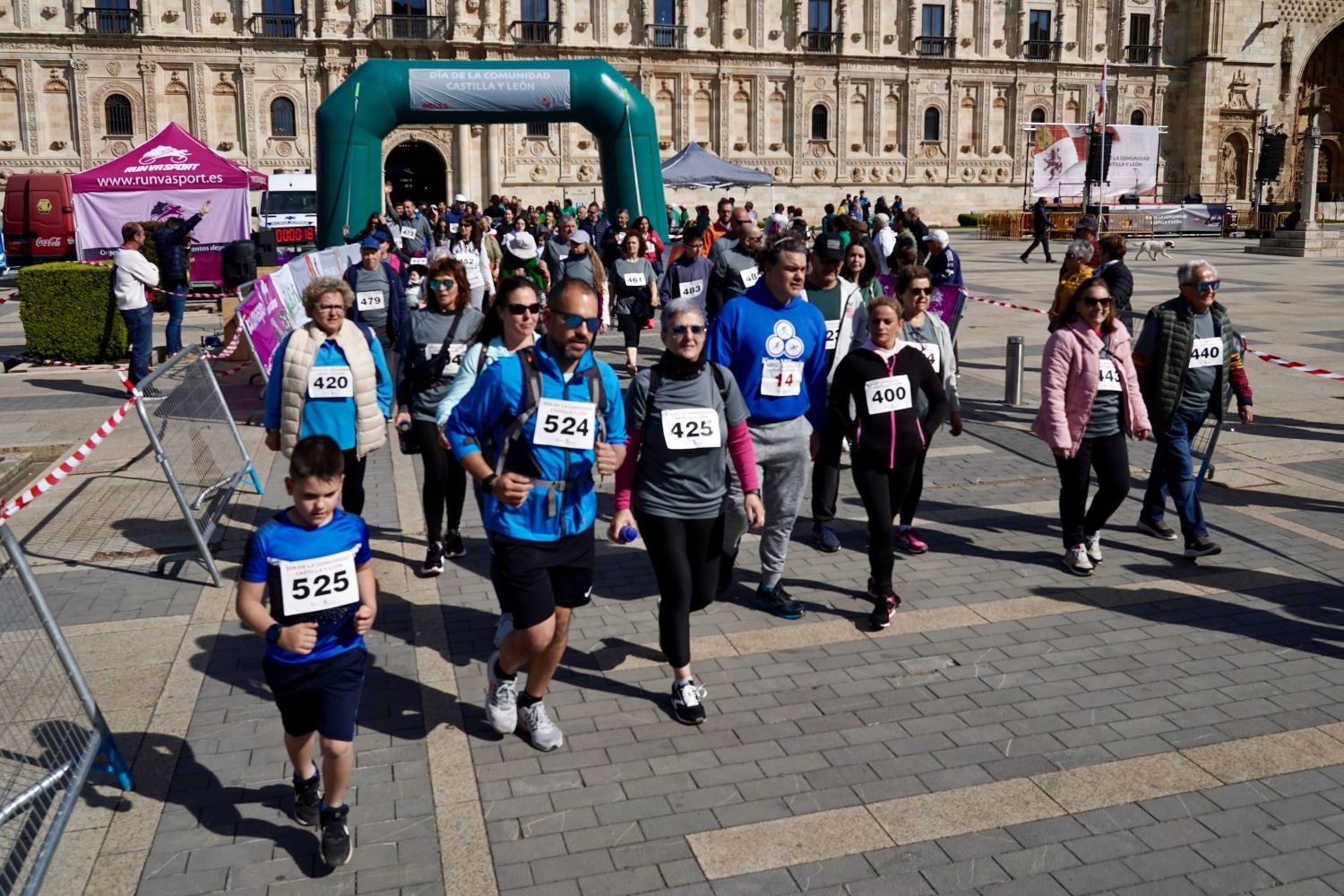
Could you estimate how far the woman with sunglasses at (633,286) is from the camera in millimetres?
12781

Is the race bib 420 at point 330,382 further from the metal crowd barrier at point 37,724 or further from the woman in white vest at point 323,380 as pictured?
the metal crowd barrier at point 37,724

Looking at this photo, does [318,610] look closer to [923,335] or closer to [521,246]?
[923,335]

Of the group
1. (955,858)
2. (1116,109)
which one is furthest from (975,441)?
(1116,109)

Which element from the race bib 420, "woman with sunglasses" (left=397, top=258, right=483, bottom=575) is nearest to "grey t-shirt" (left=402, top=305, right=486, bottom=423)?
"woman with sunglasses" (left=397, top=258, right=483, bottom=575)

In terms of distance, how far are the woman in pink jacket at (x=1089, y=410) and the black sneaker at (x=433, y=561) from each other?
3.64m

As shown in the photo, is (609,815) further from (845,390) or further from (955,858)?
(845,390)

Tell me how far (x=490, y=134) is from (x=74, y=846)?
4422cm

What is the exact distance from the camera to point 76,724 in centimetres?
461

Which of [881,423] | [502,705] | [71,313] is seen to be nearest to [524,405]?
[502,705]

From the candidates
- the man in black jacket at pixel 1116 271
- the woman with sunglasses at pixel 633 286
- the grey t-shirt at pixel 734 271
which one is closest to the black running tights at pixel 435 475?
A: the grey t-shirt at pixel 734 271

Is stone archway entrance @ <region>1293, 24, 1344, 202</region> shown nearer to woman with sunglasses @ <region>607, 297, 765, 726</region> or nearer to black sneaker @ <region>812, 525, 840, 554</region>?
black sneaker @ <region>812, 525, 840, 554</region>

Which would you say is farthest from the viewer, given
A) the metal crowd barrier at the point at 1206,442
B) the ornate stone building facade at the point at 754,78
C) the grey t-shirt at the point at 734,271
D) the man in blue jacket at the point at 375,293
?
the ornate stone building facade at the point at 754,78

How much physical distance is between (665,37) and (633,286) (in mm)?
38899

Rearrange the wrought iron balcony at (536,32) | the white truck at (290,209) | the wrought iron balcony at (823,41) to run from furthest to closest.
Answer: the wrought iron balcony at (823,41), the wrought iron balcony at (536,32), the white truck at (290,209)
